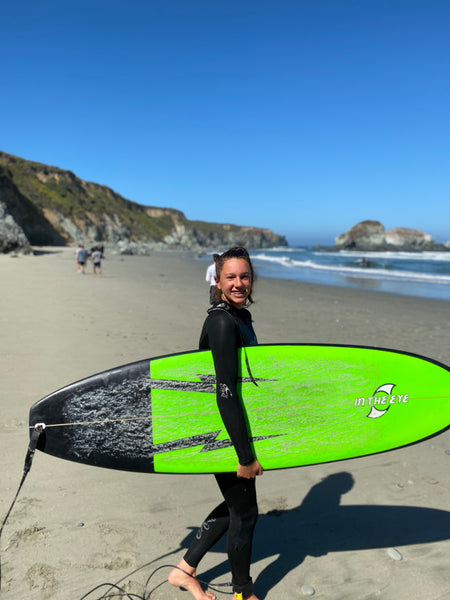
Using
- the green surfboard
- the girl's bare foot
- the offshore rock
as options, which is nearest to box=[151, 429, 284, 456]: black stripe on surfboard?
the green surfboard

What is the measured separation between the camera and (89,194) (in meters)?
93.9

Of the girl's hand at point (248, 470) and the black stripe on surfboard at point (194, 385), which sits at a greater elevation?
the black stripe on surfboard at point (194, 385)

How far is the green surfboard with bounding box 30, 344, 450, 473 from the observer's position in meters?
2.12

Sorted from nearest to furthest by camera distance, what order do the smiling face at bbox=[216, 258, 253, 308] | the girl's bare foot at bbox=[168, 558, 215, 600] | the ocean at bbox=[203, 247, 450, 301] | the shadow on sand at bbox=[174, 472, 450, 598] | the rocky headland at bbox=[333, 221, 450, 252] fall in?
the smiling face at bbox=[216, 258, 253, 308]
the girl's bare foot at bbox=[168, 558, 215, 600]
the shadow on sand at bbox=[174, 472, 450, 598]
the ocean at bbox=[203, 247, 450, 301]
the rocky headland at bbox=[333, 221, 450, 252]

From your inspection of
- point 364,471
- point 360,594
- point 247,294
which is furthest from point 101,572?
point 364,471

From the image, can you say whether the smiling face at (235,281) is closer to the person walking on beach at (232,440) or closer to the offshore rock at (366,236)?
the person walking on beach at (232,440)

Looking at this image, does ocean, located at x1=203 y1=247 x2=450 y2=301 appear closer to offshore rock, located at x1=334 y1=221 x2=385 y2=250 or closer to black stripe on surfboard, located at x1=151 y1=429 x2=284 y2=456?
black stripe on surfboard, located at x1=151 y1=429 x2=284 y2=456

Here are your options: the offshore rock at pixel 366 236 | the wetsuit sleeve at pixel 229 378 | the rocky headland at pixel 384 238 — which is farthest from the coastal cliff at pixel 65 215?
the rocky headland at pixel 384 238

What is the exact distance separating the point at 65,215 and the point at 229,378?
3071 inches

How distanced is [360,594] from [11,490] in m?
2.32

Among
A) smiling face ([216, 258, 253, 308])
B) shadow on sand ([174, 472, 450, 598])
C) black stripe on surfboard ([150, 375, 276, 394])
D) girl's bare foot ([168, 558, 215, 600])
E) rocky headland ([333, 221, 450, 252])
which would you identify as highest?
rocky headland ([333, 221, 450, 252])

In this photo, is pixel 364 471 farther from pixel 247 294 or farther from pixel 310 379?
pixel 247 294

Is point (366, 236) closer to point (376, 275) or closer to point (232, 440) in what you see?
point (376, 275)

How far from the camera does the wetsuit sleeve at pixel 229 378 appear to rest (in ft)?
5.77
